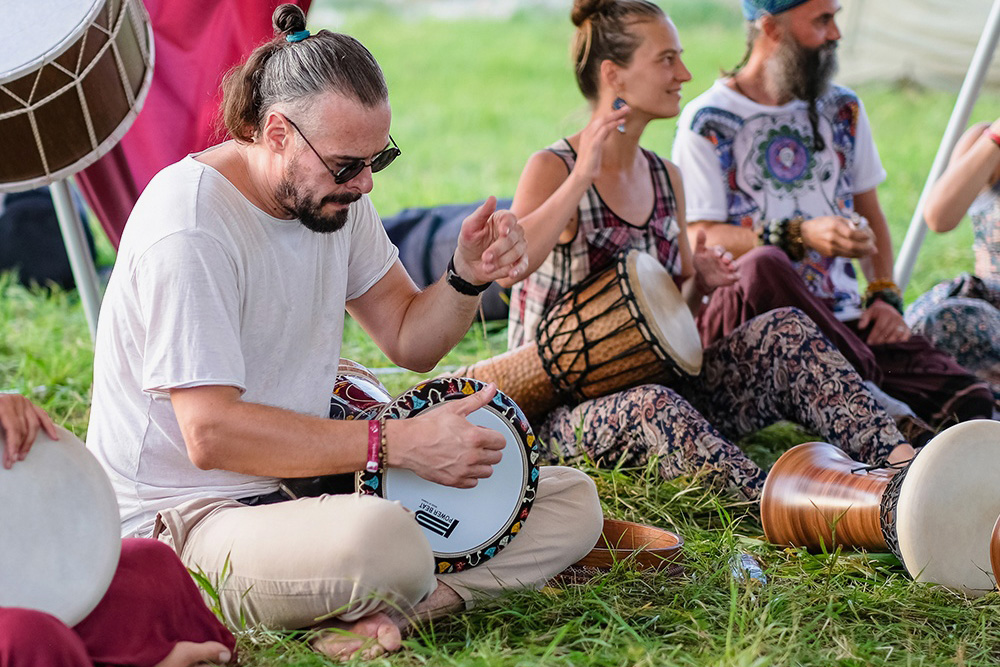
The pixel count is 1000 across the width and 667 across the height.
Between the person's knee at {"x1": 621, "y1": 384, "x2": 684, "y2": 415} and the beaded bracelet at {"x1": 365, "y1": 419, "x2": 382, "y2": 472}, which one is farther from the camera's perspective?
the person's knee at {"x1": 621, "y1": 384, "x2": 684, "y2": 415}

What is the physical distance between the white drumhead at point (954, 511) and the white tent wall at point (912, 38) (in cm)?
673

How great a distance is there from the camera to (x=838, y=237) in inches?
145

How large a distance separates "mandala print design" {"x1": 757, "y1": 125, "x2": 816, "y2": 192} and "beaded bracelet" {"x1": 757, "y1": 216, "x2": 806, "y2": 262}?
216 millimetres

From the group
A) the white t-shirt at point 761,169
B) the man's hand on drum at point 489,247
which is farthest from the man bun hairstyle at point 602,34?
the man's hand on drum at point 489,247

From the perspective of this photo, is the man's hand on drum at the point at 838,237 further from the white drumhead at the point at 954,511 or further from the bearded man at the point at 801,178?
the white drumhead at the point at 954,511

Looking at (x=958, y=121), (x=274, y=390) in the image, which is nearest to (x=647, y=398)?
(x=274, y=390)

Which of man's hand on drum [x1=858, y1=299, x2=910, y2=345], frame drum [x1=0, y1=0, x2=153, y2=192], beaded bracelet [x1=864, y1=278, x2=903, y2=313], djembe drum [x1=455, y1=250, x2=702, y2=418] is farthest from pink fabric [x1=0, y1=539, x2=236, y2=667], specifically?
beaded bracelet [x1=864, y1=278, x2=903, y2=313]

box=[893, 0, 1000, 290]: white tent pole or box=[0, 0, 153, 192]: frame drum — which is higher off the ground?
box=[0, 0, 153, 192]: frame drum

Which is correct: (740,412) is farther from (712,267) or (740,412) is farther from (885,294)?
(885,294)

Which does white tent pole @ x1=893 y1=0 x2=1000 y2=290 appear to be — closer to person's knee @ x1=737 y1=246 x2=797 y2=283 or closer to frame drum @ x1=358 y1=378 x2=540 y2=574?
person's knee @ x1=737 y1=246 x2=797 y2=283

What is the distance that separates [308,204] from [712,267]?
62.2 inches

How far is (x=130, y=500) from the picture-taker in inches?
96.1

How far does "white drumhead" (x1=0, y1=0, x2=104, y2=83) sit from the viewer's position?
2570 mm

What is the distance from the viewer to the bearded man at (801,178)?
153 inches
